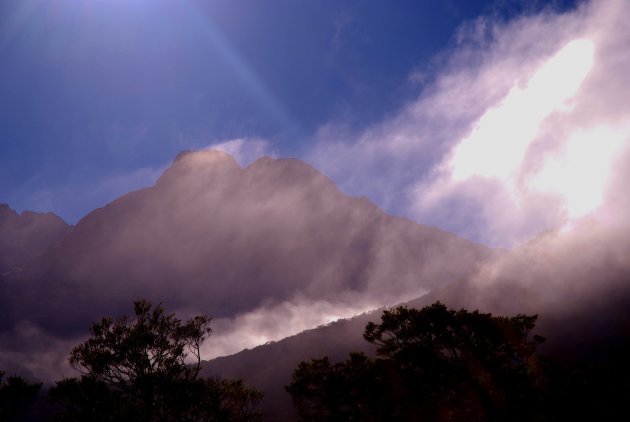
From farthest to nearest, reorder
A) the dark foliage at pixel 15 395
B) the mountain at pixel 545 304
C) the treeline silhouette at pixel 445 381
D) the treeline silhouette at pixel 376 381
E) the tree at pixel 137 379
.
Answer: the mountain at pixel 545 304, the dark foliage at pixel 15 395, the treeline silhouette at pixel 445 381, the treeline silhouette at pixel 376 381, the tree at pixel 137 379

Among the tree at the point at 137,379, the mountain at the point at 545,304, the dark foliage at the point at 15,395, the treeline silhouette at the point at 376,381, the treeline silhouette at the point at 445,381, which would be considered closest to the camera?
the tree at the point at 137,379

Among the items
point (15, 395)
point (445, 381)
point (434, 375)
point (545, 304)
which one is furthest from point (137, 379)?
point (545, 304)

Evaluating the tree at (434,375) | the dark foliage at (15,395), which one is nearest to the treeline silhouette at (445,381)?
the tree at (434,375)

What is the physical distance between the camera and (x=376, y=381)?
34.3 m

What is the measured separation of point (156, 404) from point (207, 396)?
4187 mm

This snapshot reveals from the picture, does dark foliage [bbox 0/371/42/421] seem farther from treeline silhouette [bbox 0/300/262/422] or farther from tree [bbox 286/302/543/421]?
tree [bbox 286/302/543/421]

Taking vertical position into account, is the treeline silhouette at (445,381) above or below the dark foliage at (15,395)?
below

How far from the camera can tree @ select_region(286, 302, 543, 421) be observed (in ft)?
103

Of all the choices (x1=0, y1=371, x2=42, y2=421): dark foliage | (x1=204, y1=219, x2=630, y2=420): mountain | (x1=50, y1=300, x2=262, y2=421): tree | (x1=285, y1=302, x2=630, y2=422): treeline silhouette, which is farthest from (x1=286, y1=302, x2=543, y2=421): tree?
(x1=204, y1=219, x2=630, y2=420): mountain

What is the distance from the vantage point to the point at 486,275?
445 feet

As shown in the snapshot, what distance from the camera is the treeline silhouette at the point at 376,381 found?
1145 inches

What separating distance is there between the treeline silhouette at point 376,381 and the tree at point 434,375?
0.09 m

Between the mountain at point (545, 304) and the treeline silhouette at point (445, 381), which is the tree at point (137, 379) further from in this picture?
the mountain at point (545, 304)

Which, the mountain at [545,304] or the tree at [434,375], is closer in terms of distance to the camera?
the tree at [434,375]
